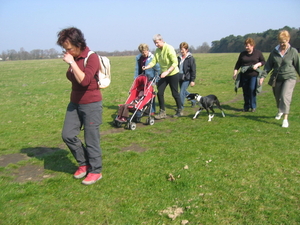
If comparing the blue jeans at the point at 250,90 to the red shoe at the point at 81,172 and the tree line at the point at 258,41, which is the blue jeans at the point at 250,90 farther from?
the tree line at the point at 258,41

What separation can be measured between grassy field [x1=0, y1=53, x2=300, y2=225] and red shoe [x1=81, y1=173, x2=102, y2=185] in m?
0.07

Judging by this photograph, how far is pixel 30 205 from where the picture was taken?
3928 mm

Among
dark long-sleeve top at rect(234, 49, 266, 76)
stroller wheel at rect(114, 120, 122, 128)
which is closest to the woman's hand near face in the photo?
stroller wheel at rect(114, 120, 122, 128)

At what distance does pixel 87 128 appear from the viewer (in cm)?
449

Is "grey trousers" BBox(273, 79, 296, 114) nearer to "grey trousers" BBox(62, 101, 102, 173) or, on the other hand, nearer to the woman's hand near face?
"grey trousers" BBox(62, 101, 102, 173)

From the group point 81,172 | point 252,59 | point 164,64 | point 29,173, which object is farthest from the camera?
point 252,59

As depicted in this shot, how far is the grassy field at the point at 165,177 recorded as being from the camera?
3.57 m

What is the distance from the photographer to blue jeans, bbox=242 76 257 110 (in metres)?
9.27

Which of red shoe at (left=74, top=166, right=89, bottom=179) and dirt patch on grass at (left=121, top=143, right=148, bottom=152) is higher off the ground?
red shoe at (left=74, top=166, right=89, bottom=179)

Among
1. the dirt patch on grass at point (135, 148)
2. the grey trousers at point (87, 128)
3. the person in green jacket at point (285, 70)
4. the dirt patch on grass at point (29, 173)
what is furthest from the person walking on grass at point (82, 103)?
the person in green jacket at point (285, 70)

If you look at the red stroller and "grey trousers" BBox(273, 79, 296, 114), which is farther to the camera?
the red stroller

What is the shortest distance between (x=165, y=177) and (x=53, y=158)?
249 cm

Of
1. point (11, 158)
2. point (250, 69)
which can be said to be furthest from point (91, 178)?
point (250, 69)

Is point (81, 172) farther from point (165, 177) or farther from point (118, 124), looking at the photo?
point (118, 124)
